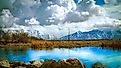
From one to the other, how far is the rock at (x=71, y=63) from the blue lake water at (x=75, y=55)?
0.17 ft

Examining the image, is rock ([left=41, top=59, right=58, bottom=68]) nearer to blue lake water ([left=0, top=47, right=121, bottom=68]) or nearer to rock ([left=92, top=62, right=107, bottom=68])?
blue lake water ([left=0, top=47, right=121, bottom=68])

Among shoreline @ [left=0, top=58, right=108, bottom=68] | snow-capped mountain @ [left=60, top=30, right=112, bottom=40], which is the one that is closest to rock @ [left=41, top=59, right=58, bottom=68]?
shoreline @ [left=0, top=58, right=108, bottom=68]

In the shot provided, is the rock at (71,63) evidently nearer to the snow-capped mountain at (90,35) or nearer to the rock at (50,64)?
the rock at (50,64)

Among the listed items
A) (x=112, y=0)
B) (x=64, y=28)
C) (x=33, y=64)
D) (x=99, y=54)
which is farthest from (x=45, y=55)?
(x=112, y=0)

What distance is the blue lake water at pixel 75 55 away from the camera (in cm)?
391

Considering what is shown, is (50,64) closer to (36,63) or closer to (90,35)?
(36,63)

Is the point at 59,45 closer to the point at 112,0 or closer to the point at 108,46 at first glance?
the point at 108,46

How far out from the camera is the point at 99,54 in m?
3.91

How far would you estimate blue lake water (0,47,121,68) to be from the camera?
3912mm

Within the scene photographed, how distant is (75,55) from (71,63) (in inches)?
4.9

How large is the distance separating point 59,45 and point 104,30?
2.04ft

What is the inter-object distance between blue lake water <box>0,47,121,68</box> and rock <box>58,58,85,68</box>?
0.05 metres

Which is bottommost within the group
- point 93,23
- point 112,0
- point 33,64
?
point 33,64

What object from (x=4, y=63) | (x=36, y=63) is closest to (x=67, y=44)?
(x=36, y=63)
